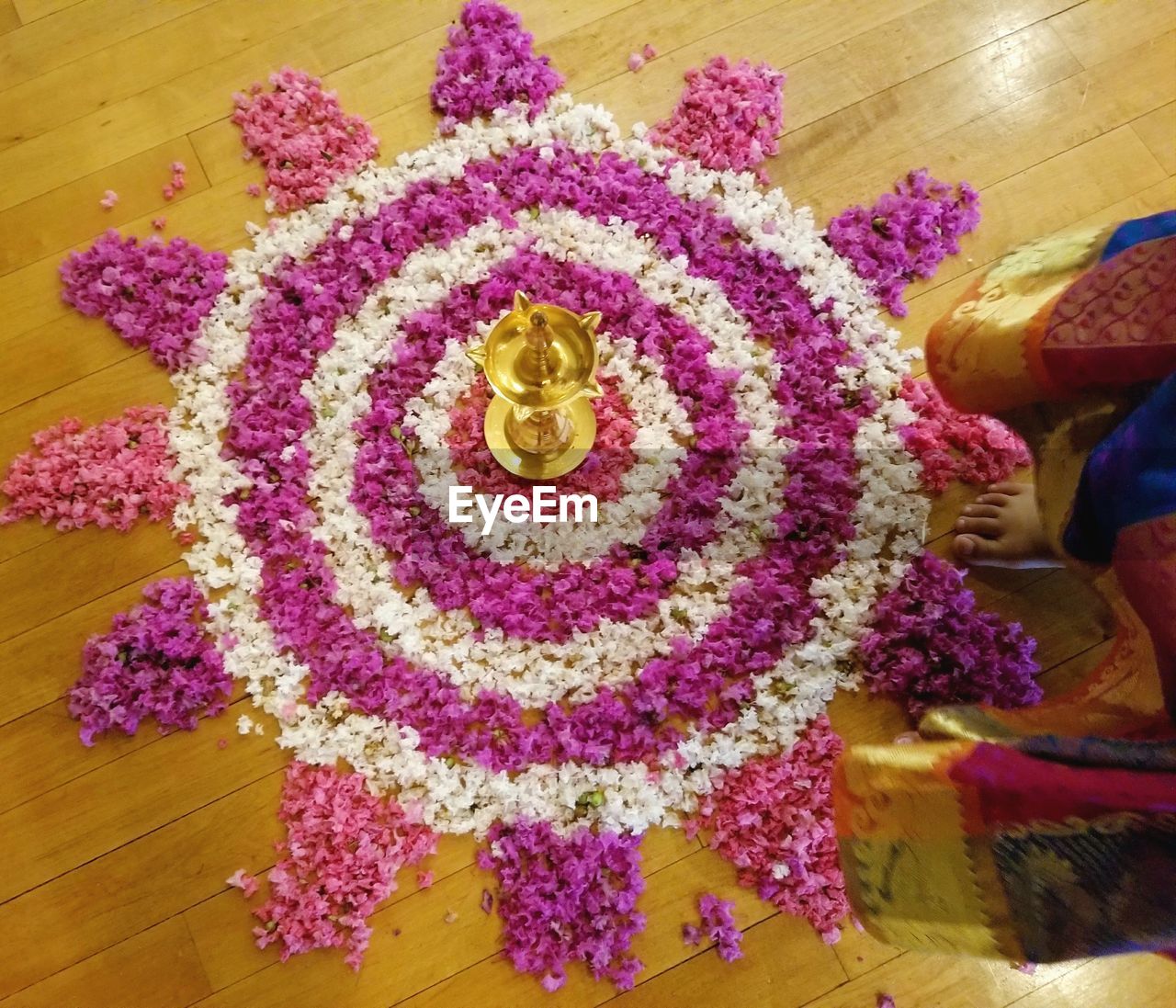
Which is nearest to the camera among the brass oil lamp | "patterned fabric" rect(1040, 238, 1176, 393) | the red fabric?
the red fabric

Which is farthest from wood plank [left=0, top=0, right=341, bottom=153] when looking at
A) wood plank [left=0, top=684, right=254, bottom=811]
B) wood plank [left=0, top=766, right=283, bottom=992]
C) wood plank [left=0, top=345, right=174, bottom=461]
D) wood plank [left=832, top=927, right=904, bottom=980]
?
wood plank [left=832, top=927, right=904, bottom=980]

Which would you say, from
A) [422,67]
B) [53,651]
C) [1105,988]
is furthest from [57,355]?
[1105,988]

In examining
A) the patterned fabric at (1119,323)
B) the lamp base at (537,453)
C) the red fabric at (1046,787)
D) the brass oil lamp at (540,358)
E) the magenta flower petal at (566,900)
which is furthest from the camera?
the lamp base at (537,453)

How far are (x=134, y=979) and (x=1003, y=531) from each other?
125 centimetres

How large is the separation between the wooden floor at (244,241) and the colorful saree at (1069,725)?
0.40 metres

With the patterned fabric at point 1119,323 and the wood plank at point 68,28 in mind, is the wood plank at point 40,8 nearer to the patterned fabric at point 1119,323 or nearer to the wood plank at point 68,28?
the wood plank at point 68,28

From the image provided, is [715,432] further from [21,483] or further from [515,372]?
[21,483]

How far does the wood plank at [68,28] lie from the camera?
1.41m

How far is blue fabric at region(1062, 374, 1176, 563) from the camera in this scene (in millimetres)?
695

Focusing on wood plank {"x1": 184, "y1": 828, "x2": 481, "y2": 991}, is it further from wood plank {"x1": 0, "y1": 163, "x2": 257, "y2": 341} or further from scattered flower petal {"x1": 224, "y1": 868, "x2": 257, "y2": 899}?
wood plank {"x1": 0, "y1": 163, "x2": 257, "y2": 341}

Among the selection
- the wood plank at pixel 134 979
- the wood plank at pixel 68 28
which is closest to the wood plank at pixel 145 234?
the wood plank at pixel 68 28

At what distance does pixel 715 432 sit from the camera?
1.24 metres

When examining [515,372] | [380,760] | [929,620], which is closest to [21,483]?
[380,760]

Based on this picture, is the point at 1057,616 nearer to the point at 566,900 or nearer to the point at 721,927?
the point at 721,927
